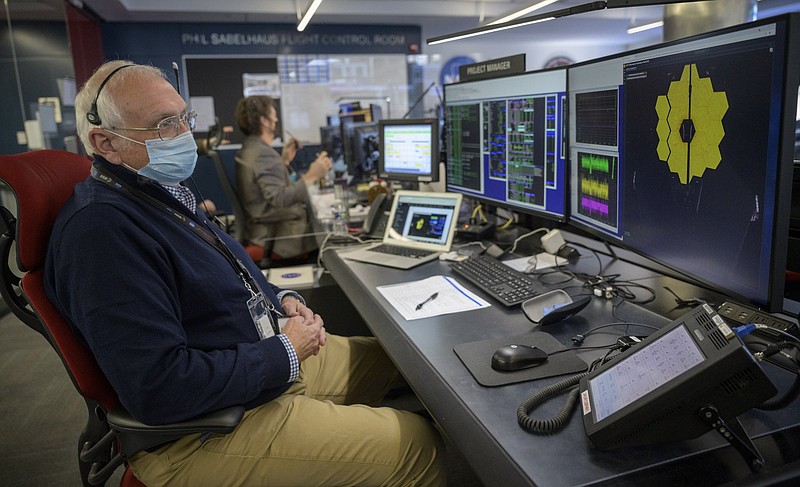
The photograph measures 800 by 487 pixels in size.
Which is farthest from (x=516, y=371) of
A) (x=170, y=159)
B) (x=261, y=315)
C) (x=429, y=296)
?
(x=170, y=159)

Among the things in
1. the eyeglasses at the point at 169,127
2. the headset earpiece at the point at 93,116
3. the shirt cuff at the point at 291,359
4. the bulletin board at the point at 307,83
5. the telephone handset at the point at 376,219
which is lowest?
the shirt cuff at the point at 291,359

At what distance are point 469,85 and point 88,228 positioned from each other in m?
1.51

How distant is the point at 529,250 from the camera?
78.6 inches

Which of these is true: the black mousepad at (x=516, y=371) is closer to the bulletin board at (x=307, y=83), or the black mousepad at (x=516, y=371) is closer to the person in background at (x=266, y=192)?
the person in background at (x=266, y=192)

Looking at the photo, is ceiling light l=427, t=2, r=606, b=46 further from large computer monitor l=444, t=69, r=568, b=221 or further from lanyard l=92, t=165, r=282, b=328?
lanyard l=92, t=165, r=282, b=328

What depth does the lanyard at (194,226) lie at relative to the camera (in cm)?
127

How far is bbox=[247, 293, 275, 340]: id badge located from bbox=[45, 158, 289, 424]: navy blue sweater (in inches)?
1.8

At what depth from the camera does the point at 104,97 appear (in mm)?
1310

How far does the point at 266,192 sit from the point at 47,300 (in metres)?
2.36

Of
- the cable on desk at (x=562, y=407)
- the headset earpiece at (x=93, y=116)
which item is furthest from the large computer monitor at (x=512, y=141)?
the headset earpiece at (x=93, y=116)

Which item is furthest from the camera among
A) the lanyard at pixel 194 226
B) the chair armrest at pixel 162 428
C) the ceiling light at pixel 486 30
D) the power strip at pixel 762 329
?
the ceiling light at pixel 486 30

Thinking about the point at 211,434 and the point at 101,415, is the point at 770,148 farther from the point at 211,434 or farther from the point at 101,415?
the point at 101,415

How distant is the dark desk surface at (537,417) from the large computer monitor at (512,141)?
0.52 metres

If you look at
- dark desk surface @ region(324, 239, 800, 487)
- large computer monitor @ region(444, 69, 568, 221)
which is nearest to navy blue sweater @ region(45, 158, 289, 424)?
dark desk surface @ region(324, 239, 800, 487)
